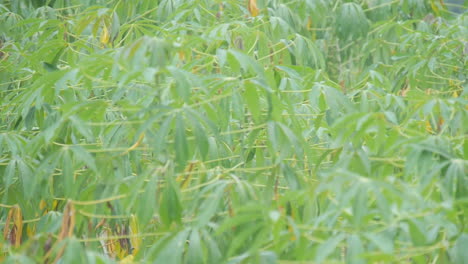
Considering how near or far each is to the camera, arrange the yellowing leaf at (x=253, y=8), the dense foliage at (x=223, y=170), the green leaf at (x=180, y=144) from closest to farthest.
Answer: the dense foliage at (x=223, y=170) → the green leaf at (x=180, y=144) → the yellowing leaf at (x=253, y=8)

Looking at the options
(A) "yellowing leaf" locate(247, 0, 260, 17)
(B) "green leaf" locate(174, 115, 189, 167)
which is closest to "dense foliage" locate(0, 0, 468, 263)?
(B) "green leaf" locate(174, 115, 189, 167)

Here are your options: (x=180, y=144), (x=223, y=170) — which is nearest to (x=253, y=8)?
(x=223, y=170)

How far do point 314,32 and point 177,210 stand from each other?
2982mm

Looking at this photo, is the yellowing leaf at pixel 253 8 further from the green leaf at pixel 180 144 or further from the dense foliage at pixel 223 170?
the green leaf at pixel 180 144

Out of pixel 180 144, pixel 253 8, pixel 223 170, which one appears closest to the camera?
pixel 180 144

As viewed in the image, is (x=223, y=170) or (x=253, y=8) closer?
(x=223, y=170)

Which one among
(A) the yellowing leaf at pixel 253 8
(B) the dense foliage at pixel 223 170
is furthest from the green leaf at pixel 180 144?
(A) the yellowing leaf at pixel 253 8

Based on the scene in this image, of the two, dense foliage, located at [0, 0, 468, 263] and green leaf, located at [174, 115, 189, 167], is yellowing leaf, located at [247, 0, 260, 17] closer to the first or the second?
dense foliage, located at [0, 0, 468, 263]

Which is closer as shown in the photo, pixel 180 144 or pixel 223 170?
pixel 180 144

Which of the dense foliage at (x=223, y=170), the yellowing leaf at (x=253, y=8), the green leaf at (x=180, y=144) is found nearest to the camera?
the dense foliage at (x=223, y=170)

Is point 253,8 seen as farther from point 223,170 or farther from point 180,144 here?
point 180,144

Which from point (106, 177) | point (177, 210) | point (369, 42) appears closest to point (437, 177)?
point (177, 210)

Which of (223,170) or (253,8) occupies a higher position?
(253,8)

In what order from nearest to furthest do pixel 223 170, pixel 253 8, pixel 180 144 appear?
pixel 180 144
pixel 223 170
pixel 253 8
